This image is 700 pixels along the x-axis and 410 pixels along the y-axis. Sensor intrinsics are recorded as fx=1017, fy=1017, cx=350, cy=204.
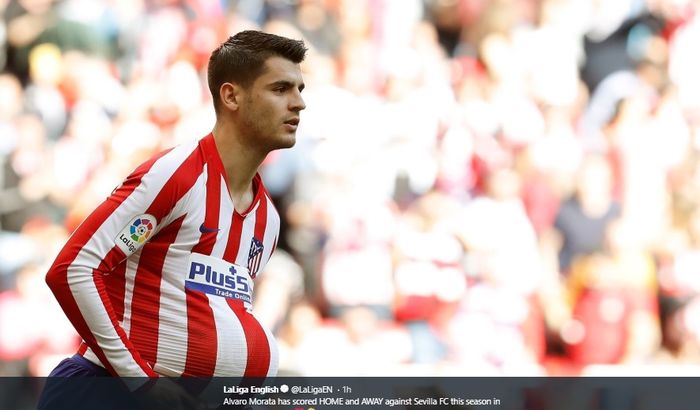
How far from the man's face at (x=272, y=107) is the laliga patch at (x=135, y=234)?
36cm

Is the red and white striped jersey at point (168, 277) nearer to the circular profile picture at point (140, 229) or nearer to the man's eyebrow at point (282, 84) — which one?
the circular profile picture at point (140, 229)

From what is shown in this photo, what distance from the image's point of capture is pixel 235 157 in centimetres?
239

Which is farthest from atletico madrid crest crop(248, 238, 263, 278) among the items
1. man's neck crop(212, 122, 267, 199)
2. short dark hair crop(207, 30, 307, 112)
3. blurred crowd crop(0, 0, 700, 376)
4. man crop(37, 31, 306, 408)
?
blurred crowd crop(0, 0, 700, 376)

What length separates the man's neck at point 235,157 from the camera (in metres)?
2.38

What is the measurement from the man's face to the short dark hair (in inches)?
0.8

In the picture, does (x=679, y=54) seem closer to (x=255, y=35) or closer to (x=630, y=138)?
(x=630, y=138)

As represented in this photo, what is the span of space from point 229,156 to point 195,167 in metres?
0.13

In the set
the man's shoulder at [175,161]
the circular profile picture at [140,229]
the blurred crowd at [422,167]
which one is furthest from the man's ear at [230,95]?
the blurred crowd at [422,167]

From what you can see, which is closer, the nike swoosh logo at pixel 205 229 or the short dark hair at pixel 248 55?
the nike swoosh logo at pixel 205 229

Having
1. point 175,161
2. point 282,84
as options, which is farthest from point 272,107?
point 175,161

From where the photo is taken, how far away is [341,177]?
573 cm

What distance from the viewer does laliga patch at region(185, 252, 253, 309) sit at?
2266 mm

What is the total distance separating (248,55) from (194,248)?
19.5 inches

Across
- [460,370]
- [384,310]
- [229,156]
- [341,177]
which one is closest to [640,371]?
[460,370]
